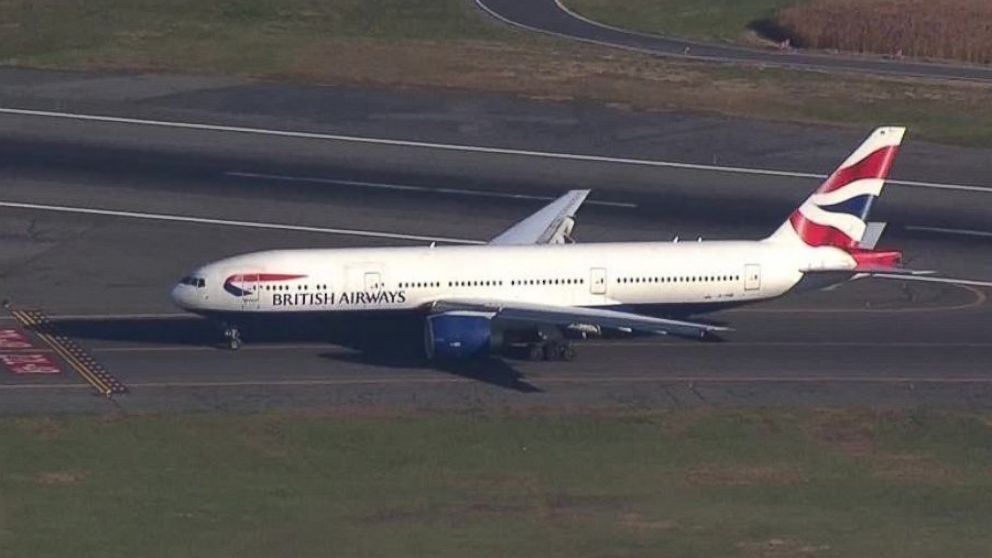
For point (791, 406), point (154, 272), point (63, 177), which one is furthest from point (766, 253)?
point (63, 177)

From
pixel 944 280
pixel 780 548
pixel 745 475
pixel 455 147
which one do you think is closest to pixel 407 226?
pixel 455 147

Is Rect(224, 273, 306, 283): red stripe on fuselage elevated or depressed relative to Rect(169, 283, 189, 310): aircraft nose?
elevated

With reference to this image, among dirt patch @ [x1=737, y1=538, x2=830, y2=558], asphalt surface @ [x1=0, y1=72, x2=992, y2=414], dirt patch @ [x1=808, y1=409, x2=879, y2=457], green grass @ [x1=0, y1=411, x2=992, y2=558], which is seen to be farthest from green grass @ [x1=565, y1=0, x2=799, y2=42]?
dirt patch @ [x1=737, y1=538, x2=830, y2=558]

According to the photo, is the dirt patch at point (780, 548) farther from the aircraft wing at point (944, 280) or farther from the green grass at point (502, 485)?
the aircraft wing at point (944, 280)

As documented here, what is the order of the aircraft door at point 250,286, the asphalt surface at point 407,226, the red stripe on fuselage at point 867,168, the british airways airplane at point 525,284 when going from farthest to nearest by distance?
the red stripe on fuselage at point 867,168
the aircraft door at point 250,286
the british airways airplane at point 525,284
the asphalt surface at point 407,226

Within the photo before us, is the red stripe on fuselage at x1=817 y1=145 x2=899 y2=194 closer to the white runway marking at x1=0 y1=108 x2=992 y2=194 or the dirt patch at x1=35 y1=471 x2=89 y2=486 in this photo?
the white runway marking at x1=0 y1=108 x2=992 y2=194

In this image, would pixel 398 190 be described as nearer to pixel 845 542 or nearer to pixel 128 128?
pixel 128 128

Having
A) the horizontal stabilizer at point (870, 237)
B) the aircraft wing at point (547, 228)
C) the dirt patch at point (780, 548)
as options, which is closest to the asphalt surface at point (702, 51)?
the aircraft wing at point (547, 228)
